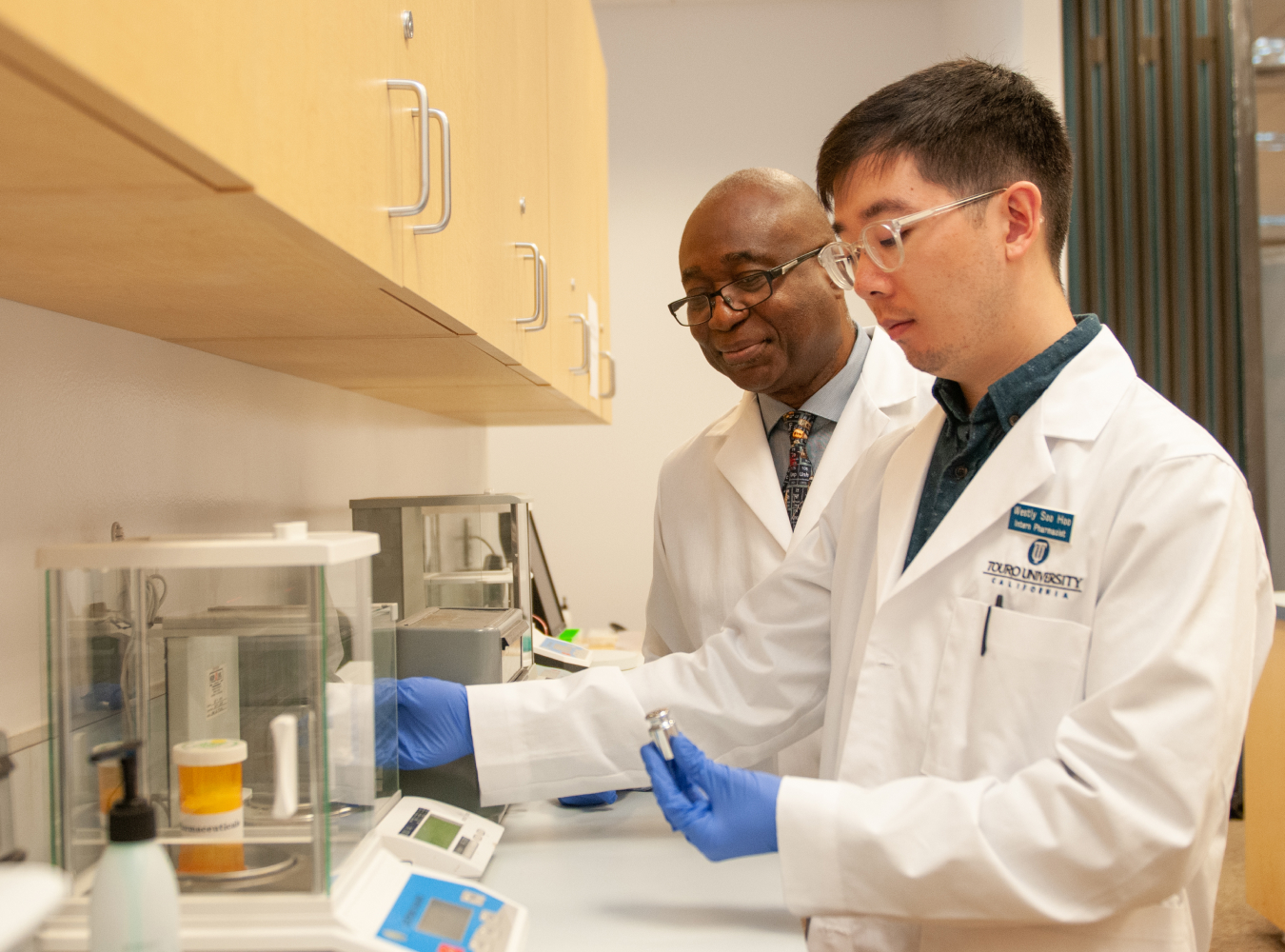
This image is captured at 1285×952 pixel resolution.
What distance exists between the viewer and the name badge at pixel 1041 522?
100 cm

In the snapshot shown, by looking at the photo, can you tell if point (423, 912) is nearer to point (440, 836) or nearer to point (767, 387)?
point (440, 836)

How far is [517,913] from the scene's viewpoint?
0.95m

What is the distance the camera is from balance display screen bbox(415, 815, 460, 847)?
3.51 ft

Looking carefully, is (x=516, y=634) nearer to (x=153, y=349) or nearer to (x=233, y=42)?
(x=153, y=349)

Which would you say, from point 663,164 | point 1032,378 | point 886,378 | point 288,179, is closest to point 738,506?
point 886,378

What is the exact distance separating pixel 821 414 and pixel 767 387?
0.12 metres

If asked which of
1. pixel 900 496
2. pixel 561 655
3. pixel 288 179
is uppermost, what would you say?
pixel 288 179

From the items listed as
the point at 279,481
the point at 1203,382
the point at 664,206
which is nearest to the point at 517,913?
the point at 279,481

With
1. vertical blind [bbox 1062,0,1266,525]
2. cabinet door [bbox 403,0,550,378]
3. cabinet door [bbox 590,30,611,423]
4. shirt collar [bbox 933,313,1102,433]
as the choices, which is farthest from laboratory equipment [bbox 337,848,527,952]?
vertical blind [bbox 1062,0,1266,525]

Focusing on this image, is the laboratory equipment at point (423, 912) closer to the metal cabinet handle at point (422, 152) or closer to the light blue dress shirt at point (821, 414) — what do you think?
the metal cabinet handle at point (422, 152)

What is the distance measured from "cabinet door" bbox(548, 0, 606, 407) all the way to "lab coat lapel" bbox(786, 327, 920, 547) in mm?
504

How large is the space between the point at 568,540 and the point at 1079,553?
10.4 ft

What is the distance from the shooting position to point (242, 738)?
0.92 metres

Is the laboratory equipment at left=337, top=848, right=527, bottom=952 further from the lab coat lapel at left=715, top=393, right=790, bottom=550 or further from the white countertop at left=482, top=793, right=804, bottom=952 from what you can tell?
the lab coat lapel at left=715, top=393, right=790, bottom=550
